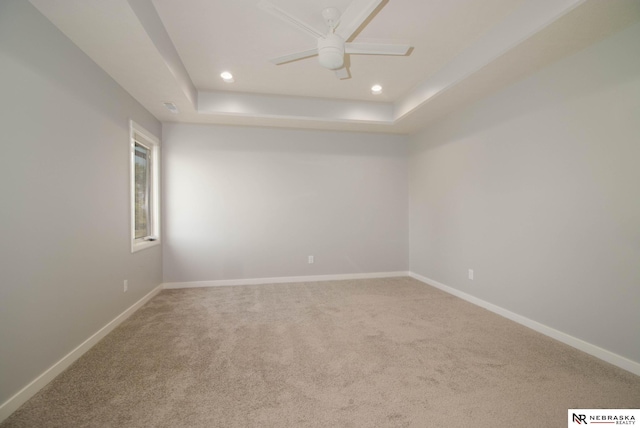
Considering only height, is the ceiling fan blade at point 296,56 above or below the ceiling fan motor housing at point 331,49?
above

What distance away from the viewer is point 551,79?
103 inches

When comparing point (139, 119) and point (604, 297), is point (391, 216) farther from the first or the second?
point (139, 119)

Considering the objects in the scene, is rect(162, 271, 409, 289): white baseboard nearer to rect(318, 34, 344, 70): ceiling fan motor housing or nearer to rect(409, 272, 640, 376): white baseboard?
rect(409, 272, 640, 376): white baseboard

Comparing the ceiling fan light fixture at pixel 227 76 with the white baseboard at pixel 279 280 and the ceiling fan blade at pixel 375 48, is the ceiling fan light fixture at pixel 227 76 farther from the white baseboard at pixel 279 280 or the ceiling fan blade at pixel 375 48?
the white baseboard at pixel 279 280

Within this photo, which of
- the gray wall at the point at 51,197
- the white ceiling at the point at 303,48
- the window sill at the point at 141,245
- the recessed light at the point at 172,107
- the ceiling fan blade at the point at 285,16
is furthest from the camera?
the recessed light at the point at 172,107

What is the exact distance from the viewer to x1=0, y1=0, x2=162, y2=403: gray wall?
1.68 metres

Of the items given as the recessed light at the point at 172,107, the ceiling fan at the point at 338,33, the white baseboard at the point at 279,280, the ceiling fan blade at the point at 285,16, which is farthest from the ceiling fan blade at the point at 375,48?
the white baseboard at the point at 279,280

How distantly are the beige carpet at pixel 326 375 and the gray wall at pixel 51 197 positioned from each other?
1.10ft

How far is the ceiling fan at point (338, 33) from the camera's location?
6.02 feet
